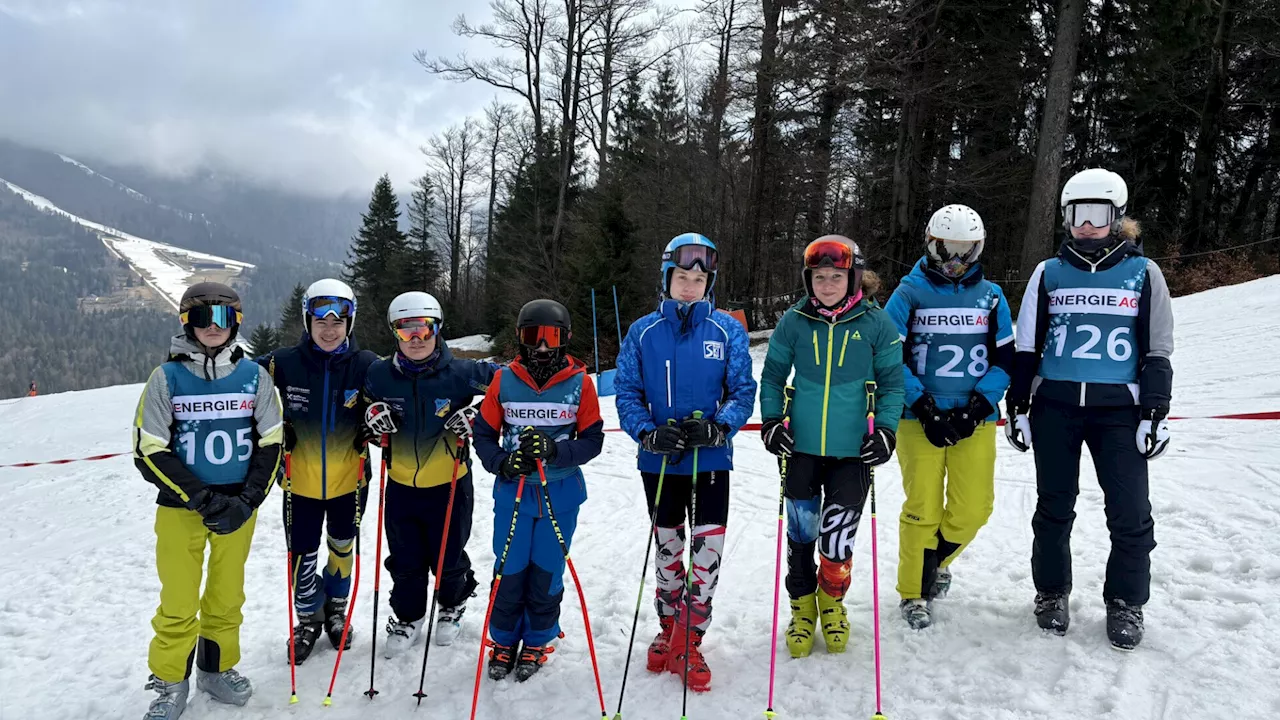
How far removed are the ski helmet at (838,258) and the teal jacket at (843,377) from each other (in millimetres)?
132

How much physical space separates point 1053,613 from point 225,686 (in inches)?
166

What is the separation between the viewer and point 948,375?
364 centimetres

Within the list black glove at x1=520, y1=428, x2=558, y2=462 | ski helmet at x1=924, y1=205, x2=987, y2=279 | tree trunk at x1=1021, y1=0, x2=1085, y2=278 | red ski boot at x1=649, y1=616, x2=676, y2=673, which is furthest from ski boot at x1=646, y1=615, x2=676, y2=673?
tree trunk at x1=1021, y1=0, x2=1085, y2=278

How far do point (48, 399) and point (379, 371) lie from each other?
Answer: 58.7 ft

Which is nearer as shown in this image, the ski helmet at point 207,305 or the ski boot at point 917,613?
the ski helmet at point 207,305

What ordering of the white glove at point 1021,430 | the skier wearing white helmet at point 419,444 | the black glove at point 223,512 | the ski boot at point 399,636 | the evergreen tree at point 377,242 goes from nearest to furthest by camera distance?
the black glove at point 223,512
the white glove at point 1021,430
the skier wearing white helmet at point 419,444
the ski boot at point 399,636
the evergreen tree at point 377,242

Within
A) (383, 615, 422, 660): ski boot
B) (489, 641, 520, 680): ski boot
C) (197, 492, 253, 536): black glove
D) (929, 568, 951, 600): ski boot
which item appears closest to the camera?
(197, 492, 253, 536): black glove

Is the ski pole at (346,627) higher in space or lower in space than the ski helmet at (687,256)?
lower

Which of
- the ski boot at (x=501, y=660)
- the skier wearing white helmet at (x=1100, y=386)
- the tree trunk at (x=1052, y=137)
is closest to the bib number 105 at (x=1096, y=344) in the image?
the skier wearing white helmet at (x=1100, y=386)

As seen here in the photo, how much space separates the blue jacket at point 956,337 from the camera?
11.9 feet

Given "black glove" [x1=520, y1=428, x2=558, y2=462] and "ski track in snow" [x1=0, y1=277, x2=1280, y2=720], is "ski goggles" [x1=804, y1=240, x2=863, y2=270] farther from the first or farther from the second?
"ski track in snow" [x1=0, y1=277, x2=1280, y2=720]

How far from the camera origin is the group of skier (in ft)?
10.8

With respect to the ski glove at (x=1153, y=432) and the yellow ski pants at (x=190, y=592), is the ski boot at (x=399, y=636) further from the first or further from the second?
the ski glove at (x=1153, y=432)

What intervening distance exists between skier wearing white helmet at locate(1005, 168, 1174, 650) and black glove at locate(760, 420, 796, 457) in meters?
1.20
